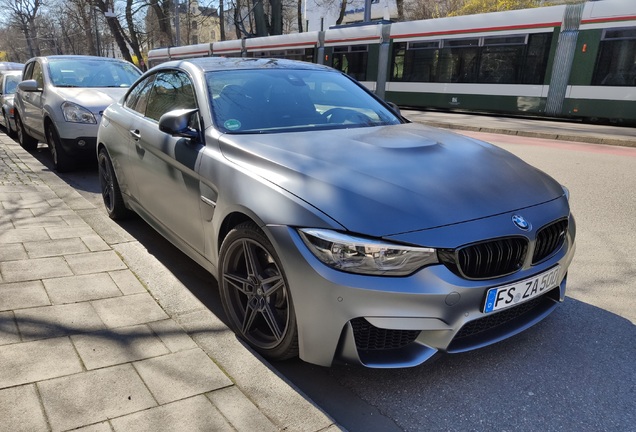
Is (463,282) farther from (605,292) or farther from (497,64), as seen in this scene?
(497,64)

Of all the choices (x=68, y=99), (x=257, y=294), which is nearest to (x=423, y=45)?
(x=68, y=99)

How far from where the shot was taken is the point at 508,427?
2215 mm

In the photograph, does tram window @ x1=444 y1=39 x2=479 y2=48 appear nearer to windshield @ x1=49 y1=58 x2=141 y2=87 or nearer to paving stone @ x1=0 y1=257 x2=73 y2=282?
windshield @ x1=49 y1=58 x2=141 y2=87

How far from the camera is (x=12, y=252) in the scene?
3.80 metres

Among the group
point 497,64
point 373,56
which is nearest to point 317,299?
point 497,64

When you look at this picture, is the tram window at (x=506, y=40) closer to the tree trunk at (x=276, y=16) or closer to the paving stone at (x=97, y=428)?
the tree trunk at (x=276, y=16)

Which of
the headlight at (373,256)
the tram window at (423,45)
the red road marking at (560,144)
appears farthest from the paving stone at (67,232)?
the tram window at (423,45)

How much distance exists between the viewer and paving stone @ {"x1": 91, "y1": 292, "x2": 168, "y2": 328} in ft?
9.46

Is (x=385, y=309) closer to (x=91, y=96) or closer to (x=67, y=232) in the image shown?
(x=67, y=232)

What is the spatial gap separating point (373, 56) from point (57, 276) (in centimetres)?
1720

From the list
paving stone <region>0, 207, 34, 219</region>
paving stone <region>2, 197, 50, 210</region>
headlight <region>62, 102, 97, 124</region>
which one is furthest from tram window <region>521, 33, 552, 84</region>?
paving stone <region>0, 207, 34, 219</region>

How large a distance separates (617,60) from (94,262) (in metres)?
14.1

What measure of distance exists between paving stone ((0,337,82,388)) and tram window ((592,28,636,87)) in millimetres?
14603

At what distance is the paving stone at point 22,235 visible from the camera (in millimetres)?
4059
